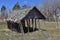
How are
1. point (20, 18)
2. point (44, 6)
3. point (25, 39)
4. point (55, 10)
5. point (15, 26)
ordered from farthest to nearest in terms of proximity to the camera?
point (44, 6), point (55, 10), point (15, 26), point (20, 18), point (25, 39)

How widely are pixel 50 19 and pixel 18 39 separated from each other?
47.6 meters

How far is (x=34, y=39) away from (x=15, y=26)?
1088cm

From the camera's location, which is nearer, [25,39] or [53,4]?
[25,39]

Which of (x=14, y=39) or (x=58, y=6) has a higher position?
(x=58, y=6)

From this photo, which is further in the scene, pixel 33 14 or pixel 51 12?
pixel 51 12

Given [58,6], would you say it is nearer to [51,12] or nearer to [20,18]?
[51,12]

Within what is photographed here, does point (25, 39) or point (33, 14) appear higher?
point (33, 14)

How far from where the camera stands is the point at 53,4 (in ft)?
207

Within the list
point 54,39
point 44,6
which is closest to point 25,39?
point 54,39

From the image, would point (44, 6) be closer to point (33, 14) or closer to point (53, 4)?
point (53, 4)

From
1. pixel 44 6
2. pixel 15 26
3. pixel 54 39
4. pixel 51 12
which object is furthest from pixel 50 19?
pixel 54 39

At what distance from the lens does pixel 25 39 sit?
647 inches

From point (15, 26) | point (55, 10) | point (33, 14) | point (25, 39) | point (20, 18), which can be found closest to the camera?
point (25, 39)

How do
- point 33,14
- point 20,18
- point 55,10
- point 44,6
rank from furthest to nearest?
point 44,6 → point 55,10 → point 33,14 → point 20,18
